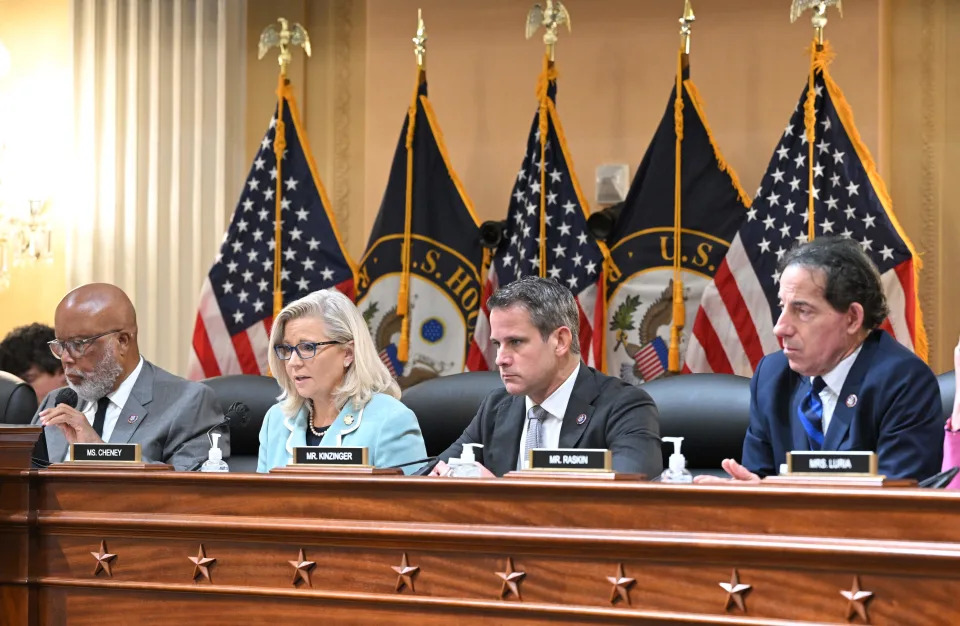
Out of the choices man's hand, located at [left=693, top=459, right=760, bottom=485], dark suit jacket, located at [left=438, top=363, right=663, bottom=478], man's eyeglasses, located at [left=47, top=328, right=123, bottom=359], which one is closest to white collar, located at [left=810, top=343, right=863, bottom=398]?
dark suit jacket, located at [left=438, top=363, right=663, bottom=478]

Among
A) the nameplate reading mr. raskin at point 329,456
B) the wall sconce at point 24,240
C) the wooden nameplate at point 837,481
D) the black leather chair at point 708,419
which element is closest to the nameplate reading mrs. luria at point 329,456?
the nameplate reading mr. raskin at point 329,456

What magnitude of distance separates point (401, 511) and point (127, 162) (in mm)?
4730

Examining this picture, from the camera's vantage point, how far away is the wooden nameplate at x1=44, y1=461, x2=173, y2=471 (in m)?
2.71

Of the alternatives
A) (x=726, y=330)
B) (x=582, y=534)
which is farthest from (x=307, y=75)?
(x=582, y=534)

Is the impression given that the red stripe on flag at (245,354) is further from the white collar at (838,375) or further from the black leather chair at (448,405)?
the white collar at (838,375)

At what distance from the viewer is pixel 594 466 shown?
90.3 inches

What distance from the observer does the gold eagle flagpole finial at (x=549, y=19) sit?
5566 mm

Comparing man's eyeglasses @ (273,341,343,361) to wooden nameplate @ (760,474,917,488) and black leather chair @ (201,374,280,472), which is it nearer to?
black leather chair @ (201,374,280,472)

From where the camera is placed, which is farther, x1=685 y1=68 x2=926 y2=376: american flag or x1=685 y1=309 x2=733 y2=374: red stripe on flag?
x1=685 y1=309 x2=733 y2=374: red stripe on flag

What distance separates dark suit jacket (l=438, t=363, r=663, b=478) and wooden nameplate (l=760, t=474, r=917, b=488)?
0.89 meters

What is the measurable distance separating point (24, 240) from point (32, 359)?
5.00 ft

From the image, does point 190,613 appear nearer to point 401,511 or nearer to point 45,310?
point 401,511

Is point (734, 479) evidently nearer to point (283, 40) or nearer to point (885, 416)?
point (885, 416)

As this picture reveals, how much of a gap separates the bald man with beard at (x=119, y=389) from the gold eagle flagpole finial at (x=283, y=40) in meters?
2.58
